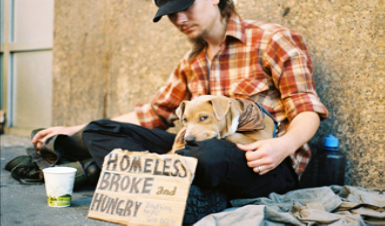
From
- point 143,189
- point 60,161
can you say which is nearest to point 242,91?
point 143,189

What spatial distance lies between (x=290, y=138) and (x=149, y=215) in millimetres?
868

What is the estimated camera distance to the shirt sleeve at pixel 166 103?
2629 mm

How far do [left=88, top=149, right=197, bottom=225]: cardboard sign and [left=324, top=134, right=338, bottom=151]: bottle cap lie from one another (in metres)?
1.25

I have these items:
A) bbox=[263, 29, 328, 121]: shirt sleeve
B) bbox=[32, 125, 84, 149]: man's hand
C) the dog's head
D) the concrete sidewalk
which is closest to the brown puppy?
the dog's head

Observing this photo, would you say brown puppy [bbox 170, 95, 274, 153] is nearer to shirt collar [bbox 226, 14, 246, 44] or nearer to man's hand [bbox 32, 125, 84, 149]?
shirt collar [bbox 226, 14, 246, 44]

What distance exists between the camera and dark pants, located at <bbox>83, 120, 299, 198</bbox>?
1598 mm

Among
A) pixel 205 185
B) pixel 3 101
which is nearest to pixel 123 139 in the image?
pixel 205 185

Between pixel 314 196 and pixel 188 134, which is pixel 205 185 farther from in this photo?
pixel 314 196

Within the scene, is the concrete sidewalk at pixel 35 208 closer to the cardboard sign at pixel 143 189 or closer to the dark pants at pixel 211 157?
the cardboard sign at pixel 143 189

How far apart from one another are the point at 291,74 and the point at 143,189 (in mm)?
1183

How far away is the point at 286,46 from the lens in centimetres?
212

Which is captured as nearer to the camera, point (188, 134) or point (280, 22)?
point (188, 134)

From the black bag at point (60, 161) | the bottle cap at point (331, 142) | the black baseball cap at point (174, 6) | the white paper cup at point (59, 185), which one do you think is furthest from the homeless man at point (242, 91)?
the white paper cup at point (59, 185)

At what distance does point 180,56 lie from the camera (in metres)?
3.26
